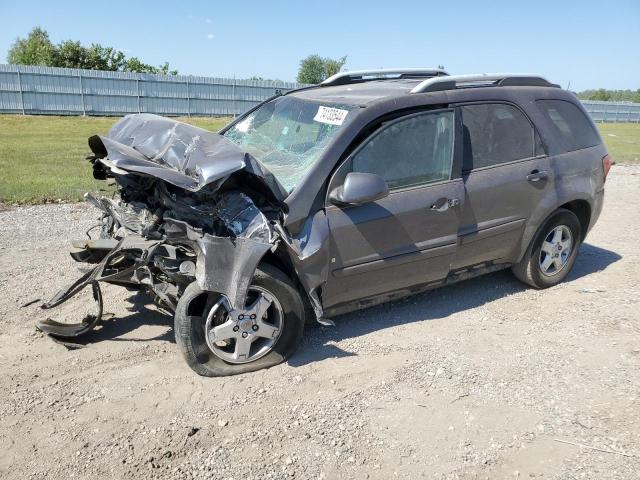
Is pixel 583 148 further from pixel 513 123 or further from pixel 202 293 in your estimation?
pixel 202 293

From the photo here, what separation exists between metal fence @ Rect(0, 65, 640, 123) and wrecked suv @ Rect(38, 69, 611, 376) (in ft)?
81.7

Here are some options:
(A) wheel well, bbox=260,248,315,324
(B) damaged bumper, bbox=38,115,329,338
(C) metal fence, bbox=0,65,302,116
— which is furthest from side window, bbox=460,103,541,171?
(C) metal fence, bbox=0,65,302,116

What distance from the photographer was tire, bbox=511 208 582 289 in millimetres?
5043

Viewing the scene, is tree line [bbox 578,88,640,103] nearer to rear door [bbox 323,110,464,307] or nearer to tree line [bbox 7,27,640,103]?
tree line [bbox 7,27,640,103]

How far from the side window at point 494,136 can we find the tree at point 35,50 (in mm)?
46661

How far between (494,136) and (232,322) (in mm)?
2681

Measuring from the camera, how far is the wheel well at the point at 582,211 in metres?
5.21

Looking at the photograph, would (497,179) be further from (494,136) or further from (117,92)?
(117,92)

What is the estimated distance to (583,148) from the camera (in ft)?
17.0

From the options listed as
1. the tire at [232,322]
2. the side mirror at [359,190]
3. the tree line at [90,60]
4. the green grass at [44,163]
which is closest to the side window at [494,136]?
the side mirror at [359,190]

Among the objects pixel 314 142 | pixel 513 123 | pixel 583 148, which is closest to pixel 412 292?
pixel 314 142

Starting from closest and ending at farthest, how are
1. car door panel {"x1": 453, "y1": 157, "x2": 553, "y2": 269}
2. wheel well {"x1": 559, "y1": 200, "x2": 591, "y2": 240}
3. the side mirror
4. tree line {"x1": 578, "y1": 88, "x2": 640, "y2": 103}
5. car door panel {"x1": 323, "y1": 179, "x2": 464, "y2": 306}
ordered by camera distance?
the side mirror
car door panel {"x1": 323, "y1": 179, "x2": 464, "y2": 306}
car door panel {"x1": 453, "y1": 157, "x2": 553, "y2": 269}
wheel well {"x1": 559, "y1": 200, "x2": 591, "y2": 240}
tree line {"x1": 578, "y1": 88, "x2": 640, "y2": 103}

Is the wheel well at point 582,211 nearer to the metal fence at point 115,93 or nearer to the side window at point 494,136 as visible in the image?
the side window at point 494,136

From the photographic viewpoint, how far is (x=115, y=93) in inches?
1088
